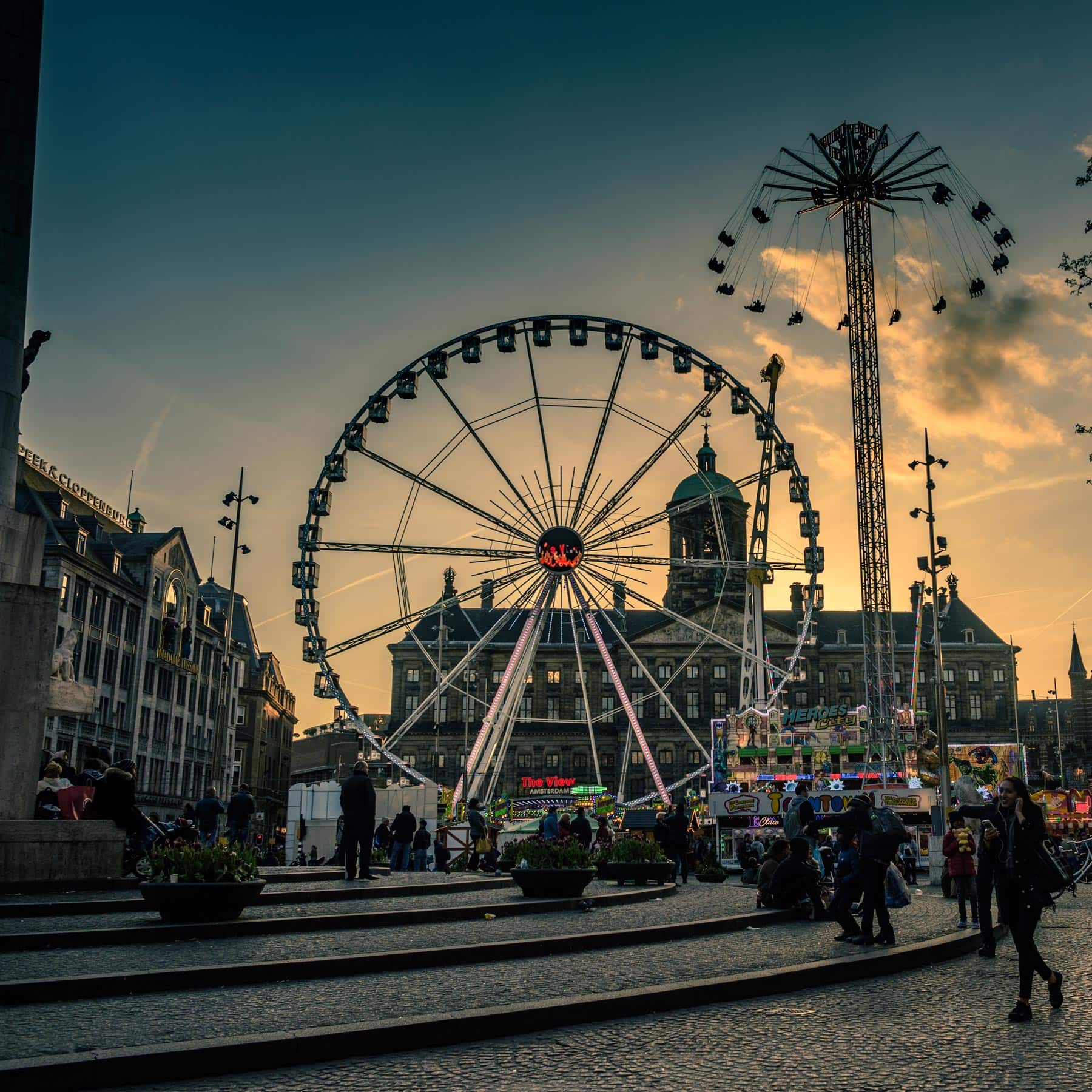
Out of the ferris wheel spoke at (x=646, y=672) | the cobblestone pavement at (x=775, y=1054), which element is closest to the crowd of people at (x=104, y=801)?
the cobblestone pavement at (x=775, y=1054)

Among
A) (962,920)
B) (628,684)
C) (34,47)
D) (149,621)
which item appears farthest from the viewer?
(628,684)

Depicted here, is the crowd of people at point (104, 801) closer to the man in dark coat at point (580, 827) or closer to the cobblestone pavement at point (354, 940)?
the cobblestone pavement at point (354, 940)

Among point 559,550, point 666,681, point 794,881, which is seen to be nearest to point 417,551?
point 559,550

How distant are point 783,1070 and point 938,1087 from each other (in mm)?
889

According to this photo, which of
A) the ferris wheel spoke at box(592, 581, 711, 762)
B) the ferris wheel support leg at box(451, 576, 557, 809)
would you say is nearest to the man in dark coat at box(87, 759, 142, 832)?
the ferris wheel support leg at box(451, 576, 557, 809)

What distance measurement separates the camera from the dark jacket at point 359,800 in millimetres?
18250

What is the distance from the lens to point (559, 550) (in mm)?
36844

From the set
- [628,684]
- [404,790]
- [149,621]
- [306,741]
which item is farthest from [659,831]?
[306,741]

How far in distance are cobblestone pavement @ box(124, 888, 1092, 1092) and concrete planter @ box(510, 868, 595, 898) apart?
690cm

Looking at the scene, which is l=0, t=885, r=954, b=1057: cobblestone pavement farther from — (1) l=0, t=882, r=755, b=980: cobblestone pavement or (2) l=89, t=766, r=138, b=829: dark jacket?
(2) l=89, t=766, r=138, b=829: dark jacket

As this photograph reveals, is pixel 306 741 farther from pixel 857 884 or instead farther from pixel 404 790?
pixel 857 884

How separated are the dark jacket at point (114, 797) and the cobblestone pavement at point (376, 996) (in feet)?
18.1

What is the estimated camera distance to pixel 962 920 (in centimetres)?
1524

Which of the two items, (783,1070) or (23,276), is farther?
(23,276)
